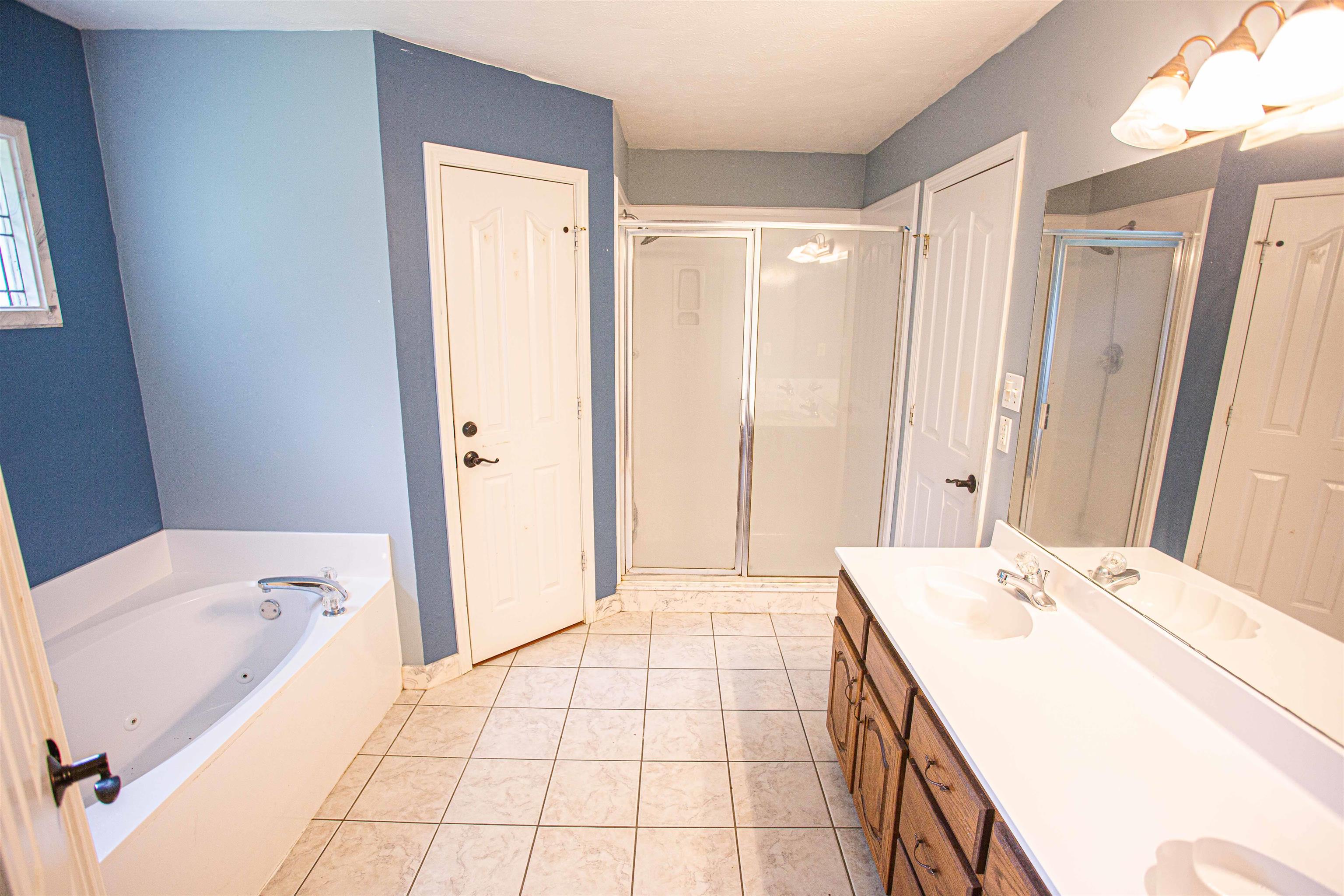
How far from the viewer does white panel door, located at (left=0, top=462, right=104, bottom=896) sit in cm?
65

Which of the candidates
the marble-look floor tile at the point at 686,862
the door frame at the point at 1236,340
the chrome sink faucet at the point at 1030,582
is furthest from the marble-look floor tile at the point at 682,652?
the door frame at the point at 1236,340

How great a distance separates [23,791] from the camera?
0.68m

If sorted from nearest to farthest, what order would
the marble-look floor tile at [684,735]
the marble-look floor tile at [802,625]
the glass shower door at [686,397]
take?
the marble-look floor tile at [684,735]
the marble-look floor tile at [802,625]
the glass shower door at [686,397]

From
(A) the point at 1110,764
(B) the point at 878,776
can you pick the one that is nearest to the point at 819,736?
(B) the point at 878,776

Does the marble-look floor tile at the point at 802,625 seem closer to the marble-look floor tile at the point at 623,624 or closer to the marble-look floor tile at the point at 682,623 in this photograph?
the marble-look floor tile at the point at 682,623

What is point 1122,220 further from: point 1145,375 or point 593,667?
point 593,667

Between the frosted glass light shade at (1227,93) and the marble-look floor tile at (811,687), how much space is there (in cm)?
193

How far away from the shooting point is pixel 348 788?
189 cm

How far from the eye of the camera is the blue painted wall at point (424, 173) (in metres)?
2.00

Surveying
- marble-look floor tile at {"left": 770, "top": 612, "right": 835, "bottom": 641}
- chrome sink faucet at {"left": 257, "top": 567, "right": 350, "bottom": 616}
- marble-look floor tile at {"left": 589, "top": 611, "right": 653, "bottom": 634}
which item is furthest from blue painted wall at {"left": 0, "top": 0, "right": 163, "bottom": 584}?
marble-look floor tile at {"left": 770, "top": 612, "right": 835, "bottom": 641}

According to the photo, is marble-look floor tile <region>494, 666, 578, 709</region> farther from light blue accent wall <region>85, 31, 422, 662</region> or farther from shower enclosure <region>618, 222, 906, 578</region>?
shower enclosure <region>618, 222, 906, 578</region>

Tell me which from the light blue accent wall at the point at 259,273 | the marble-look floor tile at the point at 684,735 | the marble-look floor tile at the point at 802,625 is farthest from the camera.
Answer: the marble-look floor tile at the point at 802,625

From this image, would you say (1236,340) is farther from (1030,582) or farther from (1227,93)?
(1030,582)

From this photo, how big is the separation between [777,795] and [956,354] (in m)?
1.66
